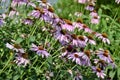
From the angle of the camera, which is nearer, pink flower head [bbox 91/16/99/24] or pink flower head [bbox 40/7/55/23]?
pink flower head [bbox 40/7/55/23]

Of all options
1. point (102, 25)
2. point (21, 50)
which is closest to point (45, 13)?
point (21, 50)

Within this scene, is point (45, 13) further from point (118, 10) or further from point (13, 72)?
point (118, 10)

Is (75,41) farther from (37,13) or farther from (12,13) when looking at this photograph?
(12,13)

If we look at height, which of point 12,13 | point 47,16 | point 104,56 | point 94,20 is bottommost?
point 94,20

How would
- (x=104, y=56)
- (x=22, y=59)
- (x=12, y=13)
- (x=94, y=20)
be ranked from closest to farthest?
1. (x=22, y=59)
2. (x=104, y=56)
3. (x=12, y=13)
4. (x=94, y=20)

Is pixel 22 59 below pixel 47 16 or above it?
below

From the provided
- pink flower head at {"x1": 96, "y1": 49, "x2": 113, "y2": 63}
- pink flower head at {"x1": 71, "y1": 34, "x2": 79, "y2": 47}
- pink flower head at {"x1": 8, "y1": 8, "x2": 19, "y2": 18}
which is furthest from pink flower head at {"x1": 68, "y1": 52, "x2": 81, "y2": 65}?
pink flower head at {"x1": 8, "y1": 8, "x2": 19, "y2": 18}

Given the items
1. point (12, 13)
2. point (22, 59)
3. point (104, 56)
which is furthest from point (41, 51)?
point (12, 13)

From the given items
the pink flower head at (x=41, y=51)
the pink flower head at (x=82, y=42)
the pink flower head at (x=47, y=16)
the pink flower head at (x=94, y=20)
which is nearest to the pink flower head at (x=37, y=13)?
the pink flower head at (x=47, y=16)

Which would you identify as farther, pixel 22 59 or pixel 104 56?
pixel 104 56

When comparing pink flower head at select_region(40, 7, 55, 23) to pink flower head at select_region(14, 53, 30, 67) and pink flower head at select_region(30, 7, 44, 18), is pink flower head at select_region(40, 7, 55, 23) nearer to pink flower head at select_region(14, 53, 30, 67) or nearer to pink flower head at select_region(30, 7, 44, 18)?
pink flower head at select_region(30, 7, 44, 18)
